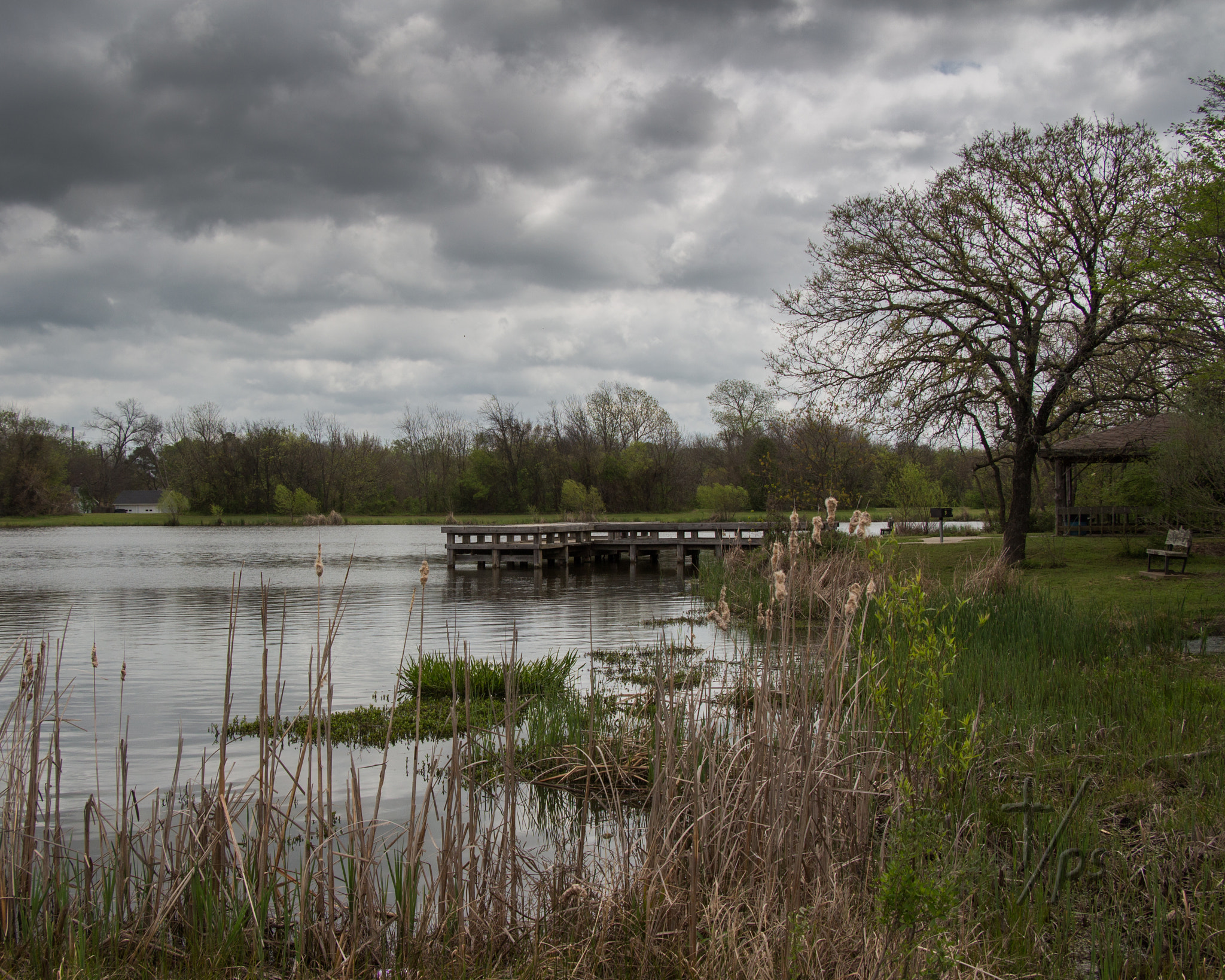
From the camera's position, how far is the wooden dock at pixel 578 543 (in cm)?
2536

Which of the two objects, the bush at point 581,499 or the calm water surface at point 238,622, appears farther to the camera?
the bush at point 581,499

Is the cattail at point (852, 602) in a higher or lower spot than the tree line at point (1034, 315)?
lower

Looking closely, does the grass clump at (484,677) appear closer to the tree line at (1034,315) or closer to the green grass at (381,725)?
the green grass at (381,725)

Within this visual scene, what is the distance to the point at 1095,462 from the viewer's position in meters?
22.4

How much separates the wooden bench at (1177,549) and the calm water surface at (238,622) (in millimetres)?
8337

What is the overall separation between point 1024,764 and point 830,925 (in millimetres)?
2429

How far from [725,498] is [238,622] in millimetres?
36062

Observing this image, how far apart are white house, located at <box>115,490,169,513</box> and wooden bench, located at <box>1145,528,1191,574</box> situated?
85238mm

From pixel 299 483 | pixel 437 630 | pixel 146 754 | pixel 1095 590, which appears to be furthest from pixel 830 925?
pixel 299 483

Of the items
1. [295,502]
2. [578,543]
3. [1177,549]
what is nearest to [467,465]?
[295,502]

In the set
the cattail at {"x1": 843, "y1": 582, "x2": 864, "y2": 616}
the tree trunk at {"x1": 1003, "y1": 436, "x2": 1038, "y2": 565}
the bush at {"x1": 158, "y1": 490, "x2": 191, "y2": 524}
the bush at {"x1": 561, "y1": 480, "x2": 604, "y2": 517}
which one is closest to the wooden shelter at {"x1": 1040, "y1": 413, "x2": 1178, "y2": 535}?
the tree trunk at {"x1": 1003, "y1": 436, "x2": 1038, "y2": 565}

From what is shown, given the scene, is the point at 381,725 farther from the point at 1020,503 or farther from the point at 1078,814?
the point at 1020,503

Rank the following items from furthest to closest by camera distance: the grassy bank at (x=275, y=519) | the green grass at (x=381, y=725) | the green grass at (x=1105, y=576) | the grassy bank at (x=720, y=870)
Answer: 1. the grassy bank at (x=275, y=519)
2. the green grass at (x=1105, y=576)
3. the green grass at (x=381, y=725)
4. the grassy bank at (x=720, y=870)

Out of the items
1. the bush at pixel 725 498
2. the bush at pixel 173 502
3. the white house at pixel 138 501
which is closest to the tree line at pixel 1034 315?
the bush at pixel 725 498
